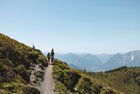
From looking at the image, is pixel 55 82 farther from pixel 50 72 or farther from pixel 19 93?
pixel 19 93

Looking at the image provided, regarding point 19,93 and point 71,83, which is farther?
point 71,83

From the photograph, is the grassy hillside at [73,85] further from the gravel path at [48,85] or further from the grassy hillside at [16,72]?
the grassy hillside at [16,72]

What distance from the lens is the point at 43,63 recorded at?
228ft

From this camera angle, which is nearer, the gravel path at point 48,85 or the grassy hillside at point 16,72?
the grassy hillside at point 16,72

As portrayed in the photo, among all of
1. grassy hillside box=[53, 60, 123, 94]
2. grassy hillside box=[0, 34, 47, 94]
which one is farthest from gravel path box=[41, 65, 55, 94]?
grassy hillside box=[0, 34, 47, 94]

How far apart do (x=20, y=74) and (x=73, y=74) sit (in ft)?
60.5

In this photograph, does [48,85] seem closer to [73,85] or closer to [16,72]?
[16,72]

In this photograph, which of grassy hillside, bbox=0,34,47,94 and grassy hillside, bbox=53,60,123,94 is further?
grassy hillside, bbox=53,60,123,94

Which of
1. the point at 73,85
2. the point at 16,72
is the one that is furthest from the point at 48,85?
the point at 73,85

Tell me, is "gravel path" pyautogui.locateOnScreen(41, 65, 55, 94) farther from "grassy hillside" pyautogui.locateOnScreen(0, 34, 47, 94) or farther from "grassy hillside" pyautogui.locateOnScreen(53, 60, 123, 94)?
"grassy hillside" pyautogui.locateOnScreen(0, 34, 47, 94)

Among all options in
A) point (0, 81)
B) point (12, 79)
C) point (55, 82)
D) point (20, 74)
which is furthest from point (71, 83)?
point (0, 81)

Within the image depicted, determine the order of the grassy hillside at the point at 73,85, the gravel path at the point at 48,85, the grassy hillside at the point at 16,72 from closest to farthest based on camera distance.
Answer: the grassy hillside at the point at 16,72
the gravel path at the point at 48,85
the grassy hillside at the point at 73,85

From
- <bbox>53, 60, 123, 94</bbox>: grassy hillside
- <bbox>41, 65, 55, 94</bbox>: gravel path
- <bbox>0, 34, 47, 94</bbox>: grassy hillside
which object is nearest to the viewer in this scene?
<bbox>0, 34, 47, 94</bbox>: grassy hillside

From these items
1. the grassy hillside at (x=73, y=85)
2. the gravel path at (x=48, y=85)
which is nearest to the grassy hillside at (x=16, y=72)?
the gravel path at (x=48, y=85)
